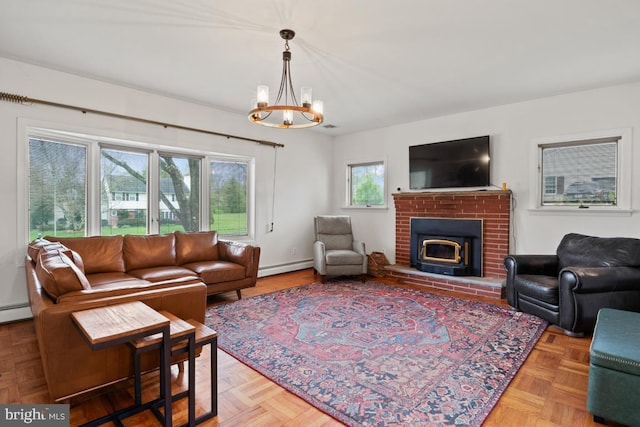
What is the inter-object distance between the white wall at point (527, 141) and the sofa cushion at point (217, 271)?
266 cm

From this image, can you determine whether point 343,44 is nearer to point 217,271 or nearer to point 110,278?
point 217,271

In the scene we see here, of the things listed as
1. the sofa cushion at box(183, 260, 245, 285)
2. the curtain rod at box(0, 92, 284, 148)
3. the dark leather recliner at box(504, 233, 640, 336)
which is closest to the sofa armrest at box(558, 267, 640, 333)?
the dark leather recliner at box(504, 233, 640, 336)

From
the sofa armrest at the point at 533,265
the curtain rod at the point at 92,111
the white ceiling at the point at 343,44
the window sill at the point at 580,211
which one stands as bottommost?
the sofa armrest at the point at 533,265

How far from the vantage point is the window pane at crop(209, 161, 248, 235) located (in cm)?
491

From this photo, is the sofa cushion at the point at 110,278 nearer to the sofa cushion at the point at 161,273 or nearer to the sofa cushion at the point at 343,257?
the sofa cushion at the point at 161,273

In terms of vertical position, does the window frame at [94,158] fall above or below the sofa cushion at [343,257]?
above

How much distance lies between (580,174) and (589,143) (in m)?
0.37

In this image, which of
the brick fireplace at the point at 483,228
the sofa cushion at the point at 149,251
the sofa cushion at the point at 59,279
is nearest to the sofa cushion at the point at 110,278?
the sofa cushion at the point at 149,251

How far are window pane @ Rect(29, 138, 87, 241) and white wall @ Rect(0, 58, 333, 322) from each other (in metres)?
0.19

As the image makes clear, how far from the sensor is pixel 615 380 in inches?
66.8

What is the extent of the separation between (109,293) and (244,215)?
3.42 meters

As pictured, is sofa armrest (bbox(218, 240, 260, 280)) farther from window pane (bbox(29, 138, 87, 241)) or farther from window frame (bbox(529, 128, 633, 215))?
window frame (bbox(529, 128, 633, 215))

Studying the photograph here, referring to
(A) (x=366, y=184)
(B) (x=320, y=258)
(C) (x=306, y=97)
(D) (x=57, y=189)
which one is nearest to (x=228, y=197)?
(B) (x=320, y=258)

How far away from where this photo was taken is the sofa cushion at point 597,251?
10.2 feet
